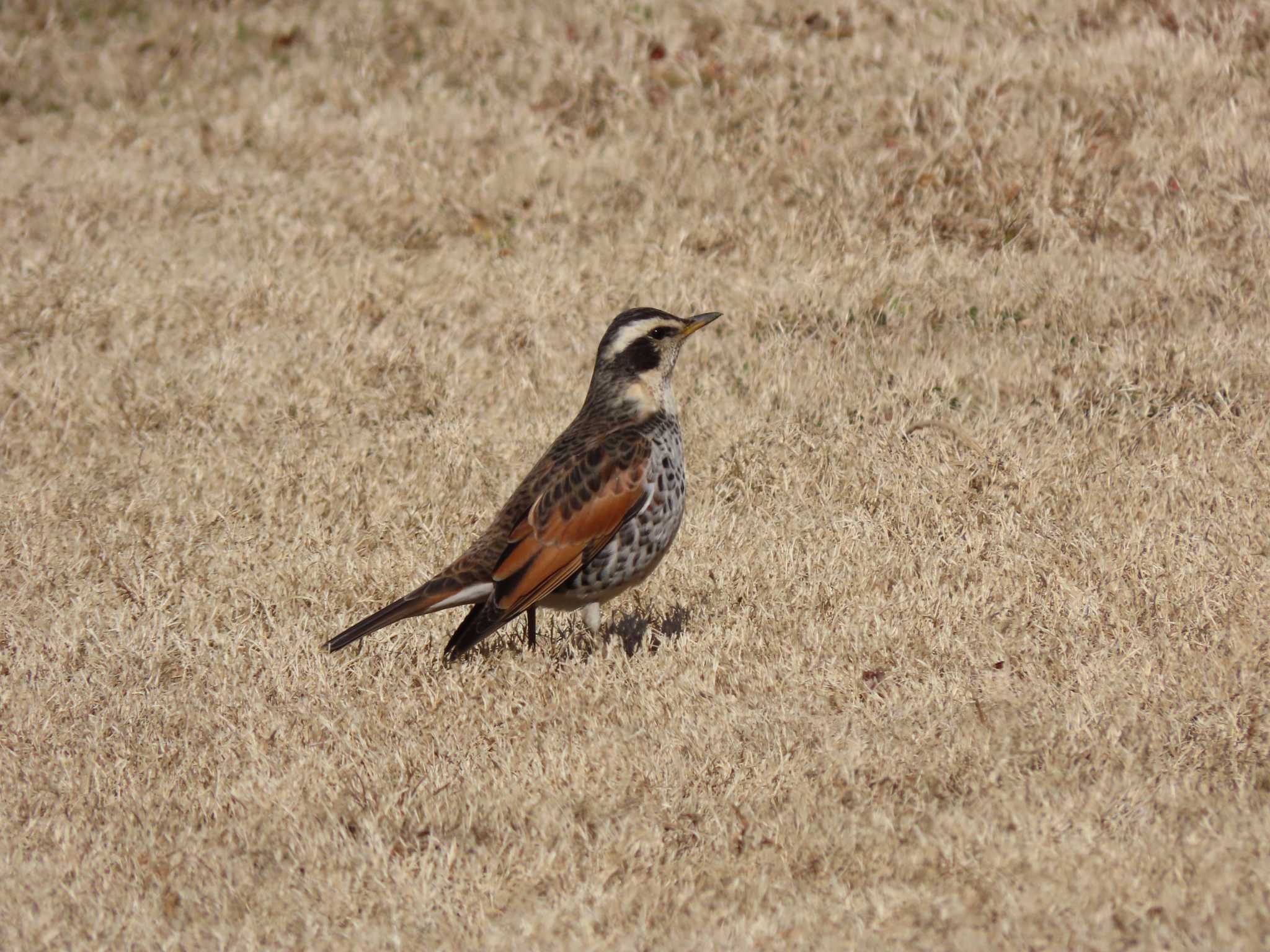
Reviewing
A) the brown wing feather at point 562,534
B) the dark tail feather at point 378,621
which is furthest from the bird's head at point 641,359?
the dark tail feather at point 378,621

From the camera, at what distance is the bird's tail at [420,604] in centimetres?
636

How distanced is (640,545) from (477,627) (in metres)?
0.89

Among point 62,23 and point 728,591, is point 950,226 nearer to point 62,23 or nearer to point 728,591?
point 728,591

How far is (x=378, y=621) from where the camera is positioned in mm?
6355

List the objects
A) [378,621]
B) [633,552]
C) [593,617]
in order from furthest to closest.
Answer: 1. [593,617]
2. [633,552]
3. [378,621]

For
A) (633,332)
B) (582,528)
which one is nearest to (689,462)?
(633,332)

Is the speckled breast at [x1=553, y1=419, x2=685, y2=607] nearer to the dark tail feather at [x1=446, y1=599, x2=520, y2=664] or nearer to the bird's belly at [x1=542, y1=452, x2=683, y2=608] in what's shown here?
the bird's belly at [x1=542, y1=452, x2=683, y2=608]

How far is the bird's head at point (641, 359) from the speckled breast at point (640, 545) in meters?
0.32

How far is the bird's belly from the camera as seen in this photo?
689 centimetres

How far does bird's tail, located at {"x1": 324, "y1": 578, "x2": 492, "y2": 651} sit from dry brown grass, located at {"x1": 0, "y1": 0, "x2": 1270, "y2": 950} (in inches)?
17.5

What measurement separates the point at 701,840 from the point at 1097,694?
1.81m

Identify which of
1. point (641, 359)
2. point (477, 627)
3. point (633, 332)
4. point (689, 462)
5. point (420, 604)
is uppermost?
point (633, 332)

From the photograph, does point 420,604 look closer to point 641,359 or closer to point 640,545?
point 640,545

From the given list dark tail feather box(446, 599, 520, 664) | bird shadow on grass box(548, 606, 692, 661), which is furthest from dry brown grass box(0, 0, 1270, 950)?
dark tail feather box(446, 599, 520, 664)
